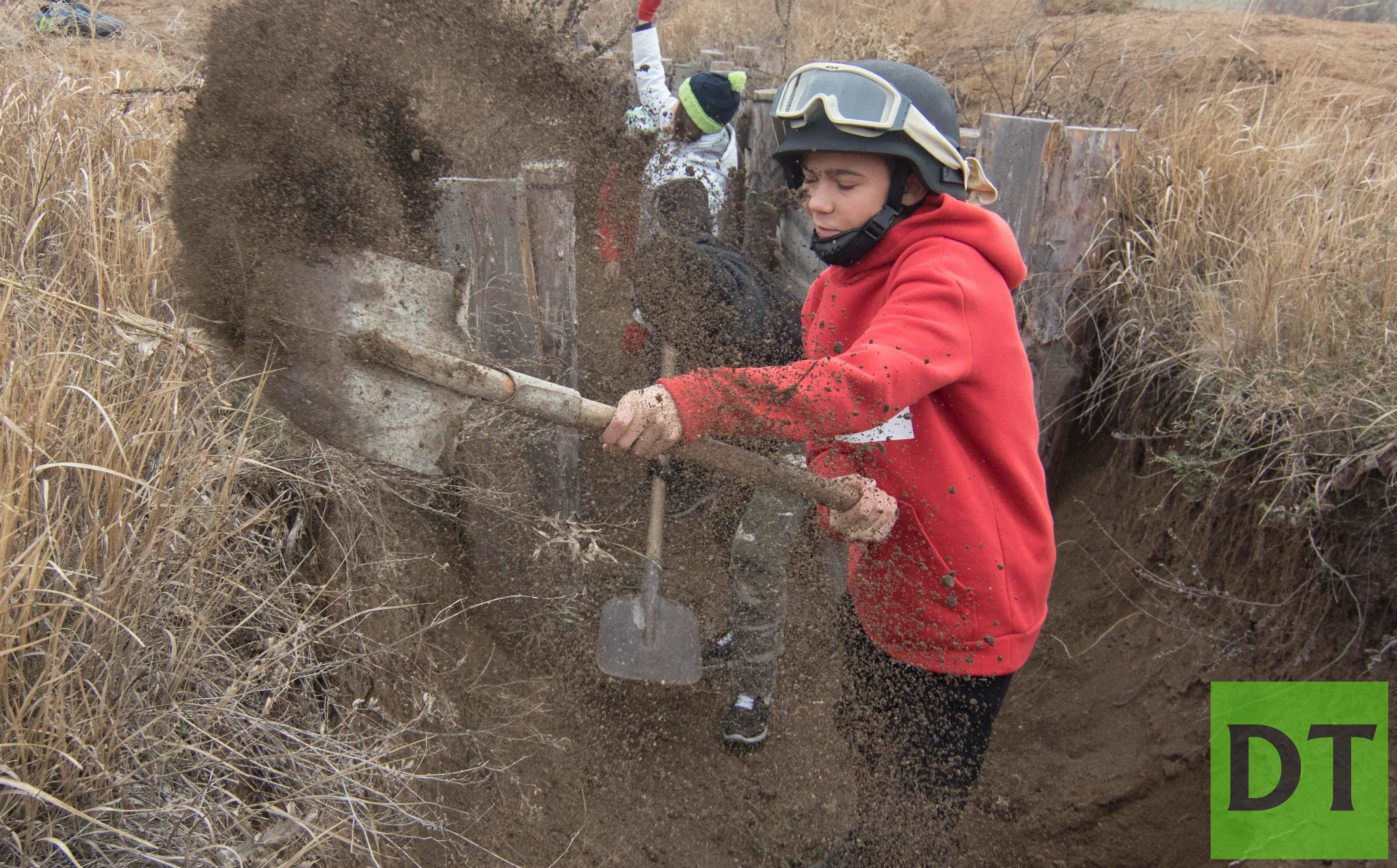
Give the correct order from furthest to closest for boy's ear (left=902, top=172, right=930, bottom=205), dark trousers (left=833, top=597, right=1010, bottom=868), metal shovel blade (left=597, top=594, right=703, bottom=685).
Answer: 1. metal shovel blade (left=597, top=594, right=703, bottom=685)
2. dark trousers (left=833, top=597, right=1010, bottom=868)
3. boy's ear (left=902, top=172, right=930, bottom=205)

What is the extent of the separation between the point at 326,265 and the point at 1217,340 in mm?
3060

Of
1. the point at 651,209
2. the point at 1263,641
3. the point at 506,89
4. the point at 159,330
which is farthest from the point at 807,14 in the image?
the point at 159,330

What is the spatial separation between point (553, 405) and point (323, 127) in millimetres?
1130

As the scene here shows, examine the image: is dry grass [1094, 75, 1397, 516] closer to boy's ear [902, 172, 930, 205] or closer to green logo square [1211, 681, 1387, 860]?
green logo square [1211, 681, 1387, 860]

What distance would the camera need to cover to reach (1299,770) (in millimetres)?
2811

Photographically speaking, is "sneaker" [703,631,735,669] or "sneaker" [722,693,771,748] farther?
"sneaker" [703,631,735,669]

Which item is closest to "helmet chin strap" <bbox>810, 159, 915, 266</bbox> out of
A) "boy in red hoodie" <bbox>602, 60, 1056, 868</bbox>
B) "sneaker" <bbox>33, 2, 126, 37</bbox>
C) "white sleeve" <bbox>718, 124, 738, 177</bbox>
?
"boy in red hoodie" <bbox>602, 60, 1056, 868</bbox>

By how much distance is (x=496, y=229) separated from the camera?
2.90 m

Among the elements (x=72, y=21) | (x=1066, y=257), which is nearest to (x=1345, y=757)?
(x=1066, y=257)

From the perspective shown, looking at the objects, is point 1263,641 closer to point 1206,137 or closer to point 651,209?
point 1206,137

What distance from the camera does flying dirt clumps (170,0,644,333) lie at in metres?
2.09

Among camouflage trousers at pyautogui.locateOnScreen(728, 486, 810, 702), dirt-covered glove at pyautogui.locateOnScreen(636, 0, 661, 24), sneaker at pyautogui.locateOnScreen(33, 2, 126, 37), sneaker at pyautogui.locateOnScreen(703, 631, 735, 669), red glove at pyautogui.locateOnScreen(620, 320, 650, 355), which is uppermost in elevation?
dirt-covered glove at pyautogui.locateOnScreen(636, 0, 661, 24)

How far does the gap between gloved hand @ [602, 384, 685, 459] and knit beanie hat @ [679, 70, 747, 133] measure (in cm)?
273

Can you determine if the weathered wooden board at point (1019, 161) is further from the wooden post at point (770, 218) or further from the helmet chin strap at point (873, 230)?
the helmet chin strap at point (873, 230)
